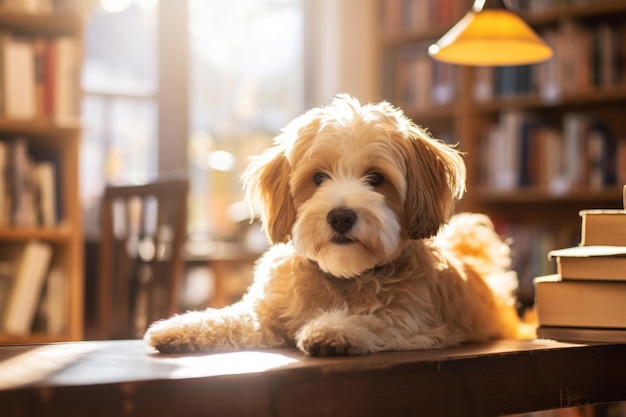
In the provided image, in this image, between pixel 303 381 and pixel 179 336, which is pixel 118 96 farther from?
pixel 303 381

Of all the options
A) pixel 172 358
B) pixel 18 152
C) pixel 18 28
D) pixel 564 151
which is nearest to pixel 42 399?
pixel 172 358

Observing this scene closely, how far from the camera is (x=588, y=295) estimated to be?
61.8 inches

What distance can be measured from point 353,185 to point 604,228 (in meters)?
0.51

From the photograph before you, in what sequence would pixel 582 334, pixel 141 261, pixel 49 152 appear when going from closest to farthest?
pixel 582 334, pixel 141 261, pixel 49 152

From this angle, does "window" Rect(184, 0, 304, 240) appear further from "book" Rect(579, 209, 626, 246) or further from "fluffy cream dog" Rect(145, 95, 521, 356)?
"book" Rect(579, 209, 626, 246)

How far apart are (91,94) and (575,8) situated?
100 inches

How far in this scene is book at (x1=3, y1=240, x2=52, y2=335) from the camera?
345 centimetres

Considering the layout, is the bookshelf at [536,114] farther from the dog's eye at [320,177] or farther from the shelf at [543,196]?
the dog's eye at [320,177]

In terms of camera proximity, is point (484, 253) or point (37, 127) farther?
point (37, 127)

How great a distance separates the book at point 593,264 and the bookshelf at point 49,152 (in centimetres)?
245

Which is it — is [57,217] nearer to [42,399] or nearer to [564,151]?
[564,151]

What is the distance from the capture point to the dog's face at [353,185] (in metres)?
1.56

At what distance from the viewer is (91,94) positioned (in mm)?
4504

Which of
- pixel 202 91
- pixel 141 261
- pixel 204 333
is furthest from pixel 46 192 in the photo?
pixel 204 333
